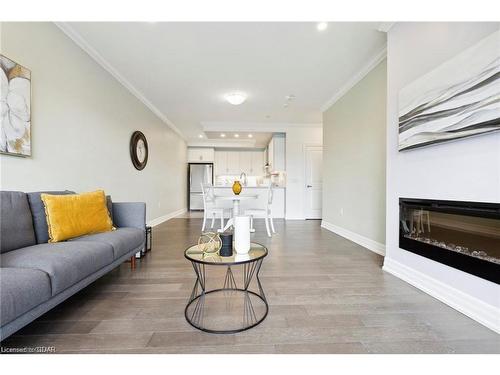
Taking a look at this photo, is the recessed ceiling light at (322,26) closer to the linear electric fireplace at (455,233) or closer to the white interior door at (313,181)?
the linear electric fireplace at (455,233)

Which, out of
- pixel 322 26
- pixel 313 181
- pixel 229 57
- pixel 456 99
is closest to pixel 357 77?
pixel 322 26

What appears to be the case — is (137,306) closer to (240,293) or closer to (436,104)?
(240,293)

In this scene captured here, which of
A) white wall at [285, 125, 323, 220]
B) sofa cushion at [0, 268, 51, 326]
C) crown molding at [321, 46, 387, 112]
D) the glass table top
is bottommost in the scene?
sofa cushion at [0, 268, 51, 326]

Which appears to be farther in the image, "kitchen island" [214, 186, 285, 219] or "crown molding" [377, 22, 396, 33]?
"kitchen island" [214, 186, 285, 219]

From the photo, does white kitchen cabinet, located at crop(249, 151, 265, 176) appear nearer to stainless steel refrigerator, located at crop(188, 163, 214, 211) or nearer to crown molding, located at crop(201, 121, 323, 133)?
stainless steel refrigerator, located at crop(188, 163, 214, 211)

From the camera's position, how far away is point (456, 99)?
62.0 inches

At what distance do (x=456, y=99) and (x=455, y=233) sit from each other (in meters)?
0.97

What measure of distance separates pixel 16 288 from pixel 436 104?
9.18 feet

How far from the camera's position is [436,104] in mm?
1728

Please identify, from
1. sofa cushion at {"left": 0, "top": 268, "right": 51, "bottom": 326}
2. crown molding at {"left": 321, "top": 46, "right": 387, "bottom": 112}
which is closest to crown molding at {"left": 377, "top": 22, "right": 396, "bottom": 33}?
crown molding at {"left": 321, "top": 46, "right": 387, "bottom": 112}

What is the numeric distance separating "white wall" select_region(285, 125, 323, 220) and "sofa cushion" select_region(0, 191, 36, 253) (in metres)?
4.98

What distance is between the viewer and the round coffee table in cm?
133

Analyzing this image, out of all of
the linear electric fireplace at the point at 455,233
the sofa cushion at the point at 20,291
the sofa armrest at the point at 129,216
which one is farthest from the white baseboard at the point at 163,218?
the linear electric fireplace at the point at 455,233

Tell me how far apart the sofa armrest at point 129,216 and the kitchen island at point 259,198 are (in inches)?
128
